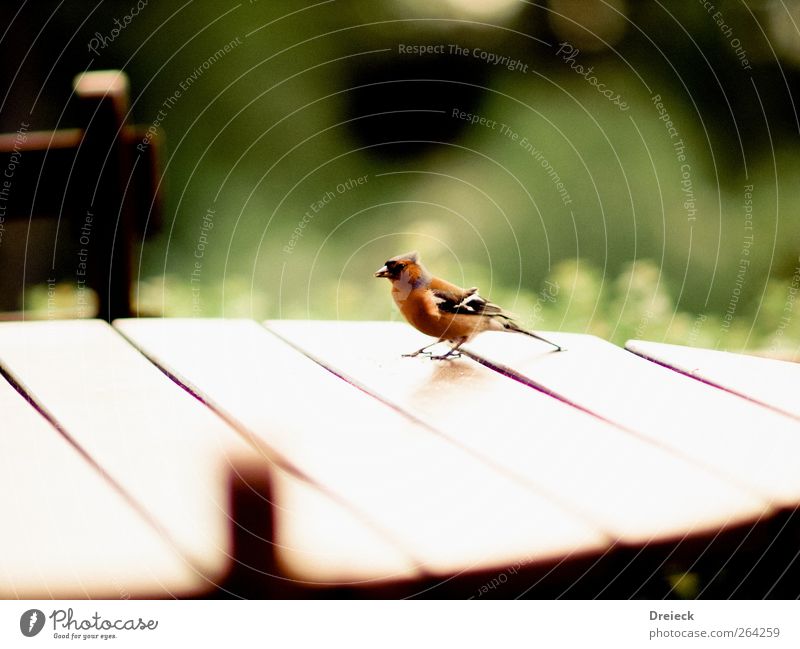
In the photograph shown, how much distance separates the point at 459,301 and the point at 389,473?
29 cm

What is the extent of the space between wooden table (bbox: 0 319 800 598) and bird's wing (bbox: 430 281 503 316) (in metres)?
0.05

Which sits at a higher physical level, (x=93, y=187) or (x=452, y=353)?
(x=93, y=187)

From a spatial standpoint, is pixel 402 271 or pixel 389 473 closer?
pixel 389 473

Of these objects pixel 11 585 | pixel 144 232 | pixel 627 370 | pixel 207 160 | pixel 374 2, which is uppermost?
pixel 374 2

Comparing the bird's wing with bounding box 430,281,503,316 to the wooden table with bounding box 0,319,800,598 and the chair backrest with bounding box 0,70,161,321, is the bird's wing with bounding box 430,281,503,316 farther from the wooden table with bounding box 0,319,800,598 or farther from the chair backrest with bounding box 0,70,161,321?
the chair backrest with bounding box 0,70,161,321

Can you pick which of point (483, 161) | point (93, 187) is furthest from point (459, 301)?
point (93, 187)

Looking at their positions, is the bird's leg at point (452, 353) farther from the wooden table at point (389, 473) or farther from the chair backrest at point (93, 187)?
the chair backrest at point (93, 187)

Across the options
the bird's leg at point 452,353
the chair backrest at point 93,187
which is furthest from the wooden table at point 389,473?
the chair backrest at point 93,187

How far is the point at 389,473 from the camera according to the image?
0.66 metres

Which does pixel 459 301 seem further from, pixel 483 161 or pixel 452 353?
pixel 483 161

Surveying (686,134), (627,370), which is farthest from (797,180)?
(686,134)

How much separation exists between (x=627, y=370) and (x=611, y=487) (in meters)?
0.29

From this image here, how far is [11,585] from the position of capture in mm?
585

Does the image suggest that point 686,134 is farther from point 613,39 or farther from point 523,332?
point 523,332
